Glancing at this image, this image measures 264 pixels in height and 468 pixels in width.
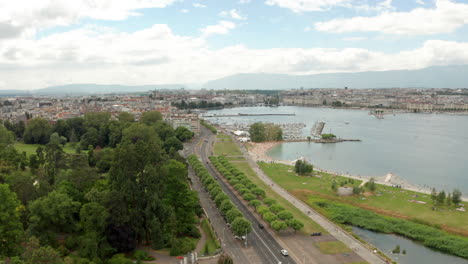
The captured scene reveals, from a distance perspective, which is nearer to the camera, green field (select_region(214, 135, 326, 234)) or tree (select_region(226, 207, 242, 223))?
tree (select_region(226, 207, 242, 223))

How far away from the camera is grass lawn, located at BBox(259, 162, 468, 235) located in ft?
93.2

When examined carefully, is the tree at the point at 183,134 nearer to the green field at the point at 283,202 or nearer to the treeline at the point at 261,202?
the green field at the point at 283,202

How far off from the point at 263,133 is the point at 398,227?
145 ft

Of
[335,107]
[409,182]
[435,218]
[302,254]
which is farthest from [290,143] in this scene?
[335,107]

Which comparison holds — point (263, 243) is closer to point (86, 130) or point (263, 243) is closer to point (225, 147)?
point (225, 147)

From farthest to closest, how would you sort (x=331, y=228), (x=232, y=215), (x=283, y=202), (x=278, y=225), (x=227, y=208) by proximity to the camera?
(x=283, y=202) → (x=227, y=208) → (x=331, y=228) → (x=232, y=215) → (x=278, y=225)

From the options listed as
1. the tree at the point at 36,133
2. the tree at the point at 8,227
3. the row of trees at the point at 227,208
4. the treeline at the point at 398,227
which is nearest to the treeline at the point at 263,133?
the row of trees at the point at 227,208

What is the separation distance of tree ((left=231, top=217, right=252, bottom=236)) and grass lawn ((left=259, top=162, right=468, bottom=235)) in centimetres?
1080

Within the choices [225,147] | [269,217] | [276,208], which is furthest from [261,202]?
[225,147]

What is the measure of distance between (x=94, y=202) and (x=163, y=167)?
14.9ft

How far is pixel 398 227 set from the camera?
88.2ft

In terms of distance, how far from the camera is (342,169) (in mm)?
48594

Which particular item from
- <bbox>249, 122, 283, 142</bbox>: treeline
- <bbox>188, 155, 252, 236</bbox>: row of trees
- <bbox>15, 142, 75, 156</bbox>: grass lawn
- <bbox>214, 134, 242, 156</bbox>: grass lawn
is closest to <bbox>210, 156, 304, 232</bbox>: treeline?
<bbox>188, 155, 252, 236</bbox>: row of trees

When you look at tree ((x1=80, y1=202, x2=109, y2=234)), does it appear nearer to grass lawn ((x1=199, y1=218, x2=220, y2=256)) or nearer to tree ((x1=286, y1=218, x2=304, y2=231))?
grass lawn ((x1=199, y1=218, x2=220, y2=256))
